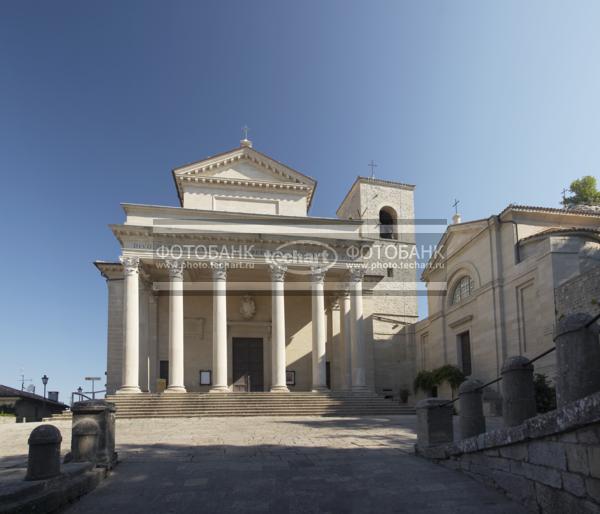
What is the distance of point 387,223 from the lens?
39.1 metres

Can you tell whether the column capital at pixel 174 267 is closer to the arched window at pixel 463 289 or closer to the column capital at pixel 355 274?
the column capital at pixel 355 274

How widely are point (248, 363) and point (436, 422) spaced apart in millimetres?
20356

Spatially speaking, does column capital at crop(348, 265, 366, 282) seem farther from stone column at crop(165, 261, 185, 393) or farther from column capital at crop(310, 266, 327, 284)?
stone column at crop(165, 261, 185, 393)

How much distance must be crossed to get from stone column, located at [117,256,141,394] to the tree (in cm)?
3583

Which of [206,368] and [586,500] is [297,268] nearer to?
[206,368]

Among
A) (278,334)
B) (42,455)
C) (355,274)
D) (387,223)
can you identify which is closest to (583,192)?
(387,223)

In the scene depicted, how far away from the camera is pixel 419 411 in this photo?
9148 millimetres

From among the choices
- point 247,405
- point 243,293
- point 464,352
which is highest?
point 243,293

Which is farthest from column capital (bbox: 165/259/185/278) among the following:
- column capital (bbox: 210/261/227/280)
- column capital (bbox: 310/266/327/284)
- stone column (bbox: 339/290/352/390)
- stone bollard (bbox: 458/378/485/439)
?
stone bollard (bbox: 458/378/485/439)

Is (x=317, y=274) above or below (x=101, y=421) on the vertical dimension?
above

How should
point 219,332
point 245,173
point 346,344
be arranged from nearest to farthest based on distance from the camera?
point 219,332 < point 346,344 < point 245,173

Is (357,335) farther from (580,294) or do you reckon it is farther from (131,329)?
(580,294)

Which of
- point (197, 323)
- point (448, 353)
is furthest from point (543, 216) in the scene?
point (197, 323)

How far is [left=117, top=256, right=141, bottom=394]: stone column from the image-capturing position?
21844 mm
